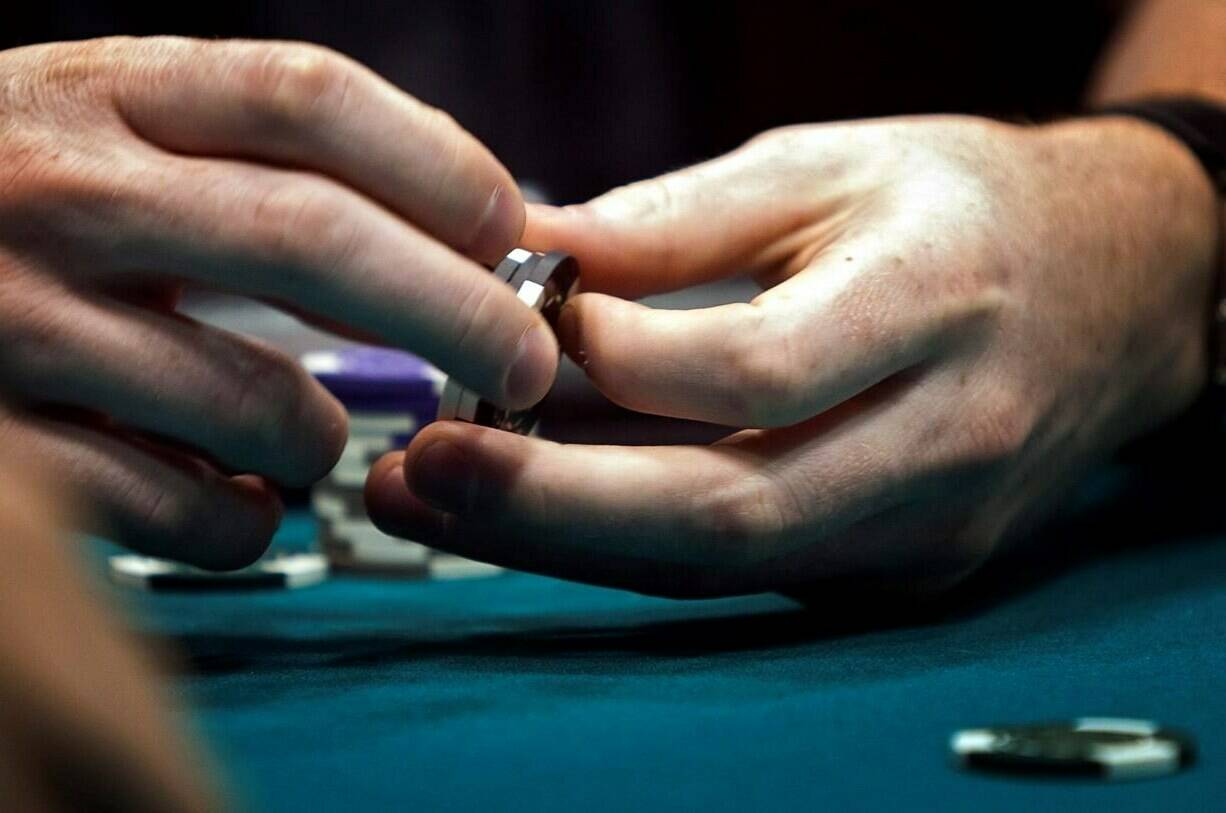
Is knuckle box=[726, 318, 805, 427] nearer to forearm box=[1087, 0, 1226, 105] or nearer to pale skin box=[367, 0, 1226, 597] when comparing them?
pale skin box=[367, 0, 1226, 597]

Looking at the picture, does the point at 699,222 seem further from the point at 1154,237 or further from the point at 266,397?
the point at 1154,237

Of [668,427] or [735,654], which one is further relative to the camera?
[668,427]

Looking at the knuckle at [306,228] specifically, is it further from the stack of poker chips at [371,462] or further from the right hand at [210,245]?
the stack of poker chips at [371,462]

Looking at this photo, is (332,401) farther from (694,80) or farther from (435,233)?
(694,80)

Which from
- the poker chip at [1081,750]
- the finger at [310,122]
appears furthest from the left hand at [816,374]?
the poker chip at [1081,750]

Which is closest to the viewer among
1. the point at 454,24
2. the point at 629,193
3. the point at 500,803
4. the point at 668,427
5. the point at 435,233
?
the point at 500,803

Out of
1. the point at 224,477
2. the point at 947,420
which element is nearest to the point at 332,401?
the point at 224,477

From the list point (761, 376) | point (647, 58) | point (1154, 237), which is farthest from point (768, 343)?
point (647, 58)

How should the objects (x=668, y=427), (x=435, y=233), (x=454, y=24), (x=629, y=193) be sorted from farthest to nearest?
(x=454, y=24)
(x=668, y=427)
(x=629, y=193)
(x=435, y=233)
